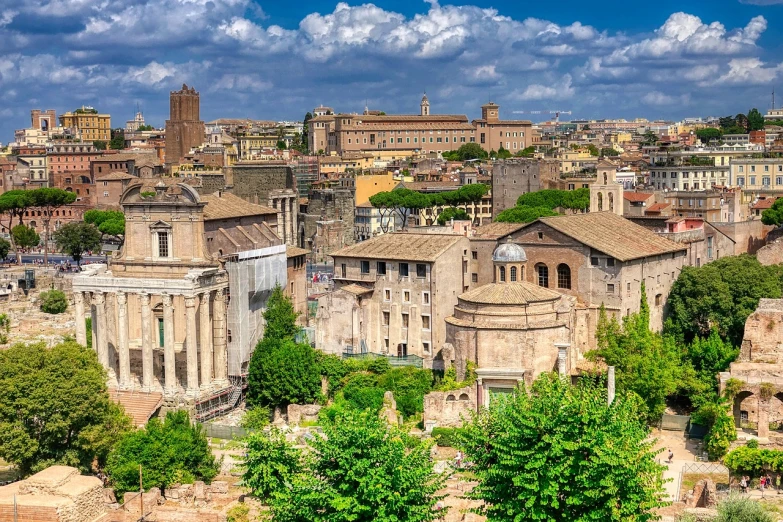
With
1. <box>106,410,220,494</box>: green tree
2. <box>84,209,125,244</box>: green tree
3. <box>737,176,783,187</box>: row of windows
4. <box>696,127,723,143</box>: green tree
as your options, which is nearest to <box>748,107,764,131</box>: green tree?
<box>696,127,723,143</box>: green tree

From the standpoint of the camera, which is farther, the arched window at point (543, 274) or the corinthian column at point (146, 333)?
the arched window at point (543, 274)

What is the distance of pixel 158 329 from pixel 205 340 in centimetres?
288

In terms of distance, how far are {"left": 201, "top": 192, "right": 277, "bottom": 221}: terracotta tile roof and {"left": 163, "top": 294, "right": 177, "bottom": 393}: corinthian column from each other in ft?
16.0

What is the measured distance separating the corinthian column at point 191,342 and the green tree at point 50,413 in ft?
26.7

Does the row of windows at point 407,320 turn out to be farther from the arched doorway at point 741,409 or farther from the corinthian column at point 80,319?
the arched doorway at point 741,409

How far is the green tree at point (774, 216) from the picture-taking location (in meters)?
72.5

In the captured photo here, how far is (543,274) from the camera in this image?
52094 mm

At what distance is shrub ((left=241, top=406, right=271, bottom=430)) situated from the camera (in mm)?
45469

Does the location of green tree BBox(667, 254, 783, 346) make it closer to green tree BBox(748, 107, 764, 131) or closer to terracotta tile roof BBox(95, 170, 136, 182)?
terracotta tile roof BBox(95, 170, 136, 182)

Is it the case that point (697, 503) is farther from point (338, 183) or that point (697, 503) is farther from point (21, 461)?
point (338, 183)

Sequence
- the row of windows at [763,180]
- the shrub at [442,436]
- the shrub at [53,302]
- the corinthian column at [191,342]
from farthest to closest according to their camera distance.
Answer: the row of windows at [763,180], the shrub at [53,302], the corinthian column at [191,342], the shrub at [442,436]

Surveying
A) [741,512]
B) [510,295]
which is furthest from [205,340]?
[741,512]

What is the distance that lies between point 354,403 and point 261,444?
13.9 m

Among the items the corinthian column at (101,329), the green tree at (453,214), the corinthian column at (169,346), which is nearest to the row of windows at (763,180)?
the green tree at (453,214)
